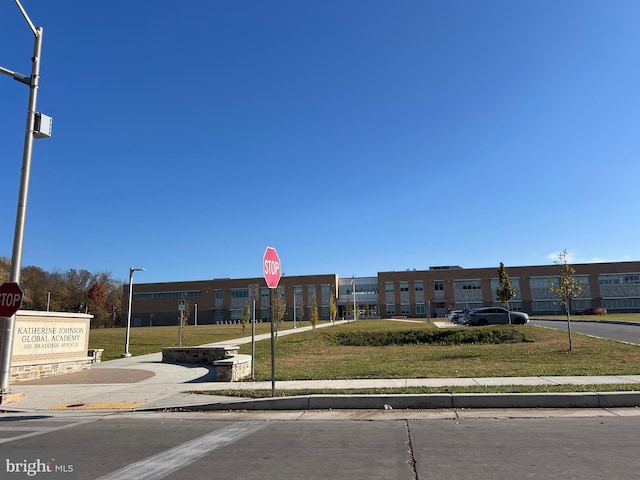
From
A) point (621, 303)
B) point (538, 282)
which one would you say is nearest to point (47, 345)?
point (538, 282)

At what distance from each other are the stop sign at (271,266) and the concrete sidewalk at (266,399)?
7.98 ft

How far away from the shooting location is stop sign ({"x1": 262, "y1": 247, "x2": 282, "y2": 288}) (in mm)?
9828

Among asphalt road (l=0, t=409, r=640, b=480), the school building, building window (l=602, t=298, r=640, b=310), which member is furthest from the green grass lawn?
building window (l=602, t=298, r=640, b=310)

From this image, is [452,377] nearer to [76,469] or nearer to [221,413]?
[221,413]

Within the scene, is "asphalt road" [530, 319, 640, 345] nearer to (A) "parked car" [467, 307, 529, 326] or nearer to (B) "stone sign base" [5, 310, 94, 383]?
(A) "parked car" [467, 307, 529, 326]

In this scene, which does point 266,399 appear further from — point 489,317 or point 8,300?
point 489,317

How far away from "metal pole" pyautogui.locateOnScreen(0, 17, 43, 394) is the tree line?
9292cm

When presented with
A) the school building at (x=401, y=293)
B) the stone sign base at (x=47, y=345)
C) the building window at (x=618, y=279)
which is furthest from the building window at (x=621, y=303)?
the stone sign base at (x=47, y=345)

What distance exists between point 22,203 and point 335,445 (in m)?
10.1

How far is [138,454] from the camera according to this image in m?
6.02

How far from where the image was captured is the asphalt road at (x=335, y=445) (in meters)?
5.09

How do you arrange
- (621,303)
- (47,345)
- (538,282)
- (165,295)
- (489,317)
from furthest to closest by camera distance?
(165,295) → (538,282) → (621,303) → (489,317) → (47,345)

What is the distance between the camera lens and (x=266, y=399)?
9508mm

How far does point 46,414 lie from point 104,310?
106336mm
